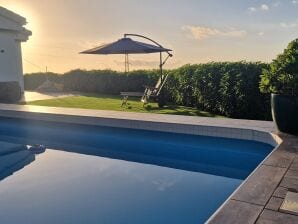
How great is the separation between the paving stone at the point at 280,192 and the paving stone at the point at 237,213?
407 millimetres

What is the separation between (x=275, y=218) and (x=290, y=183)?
3.40 ft

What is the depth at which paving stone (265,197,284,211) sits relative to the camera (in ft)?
11.7

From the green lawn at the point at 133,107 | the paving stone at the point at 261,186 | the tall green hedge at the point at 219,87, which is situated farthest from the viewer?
the green lawn at the point at 133,107

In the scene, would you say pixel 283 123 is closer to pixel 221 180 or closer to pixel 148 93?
pixel 221 180

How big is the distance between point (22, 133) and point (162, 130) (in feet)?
14.9

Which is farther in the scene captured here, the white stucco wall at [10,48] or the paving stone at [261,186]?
the white stucco wall at [10,48]

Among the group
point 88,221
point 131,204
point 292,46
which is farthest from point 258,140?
point 88,221

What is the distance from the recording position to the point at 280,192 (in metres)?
3.94

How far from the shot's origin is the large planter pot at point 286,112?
22.2 feet

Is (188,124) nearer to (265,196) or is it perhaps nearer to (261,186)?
(261,186)

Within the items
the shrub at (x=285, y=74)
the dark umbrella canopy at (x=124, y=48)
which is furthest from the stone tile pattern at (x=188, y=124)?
the dark umbrella canopy at (x=124, y=48)

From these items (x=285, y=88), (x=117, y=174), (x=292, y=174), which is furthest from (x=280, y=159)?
(x=117, y=174)

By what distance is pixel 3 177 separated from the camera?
23.2 ft

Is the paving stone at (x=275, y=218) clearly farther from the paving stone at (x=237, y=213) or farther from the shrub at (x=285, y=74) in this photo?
the shrub at (x=285, y=74)
